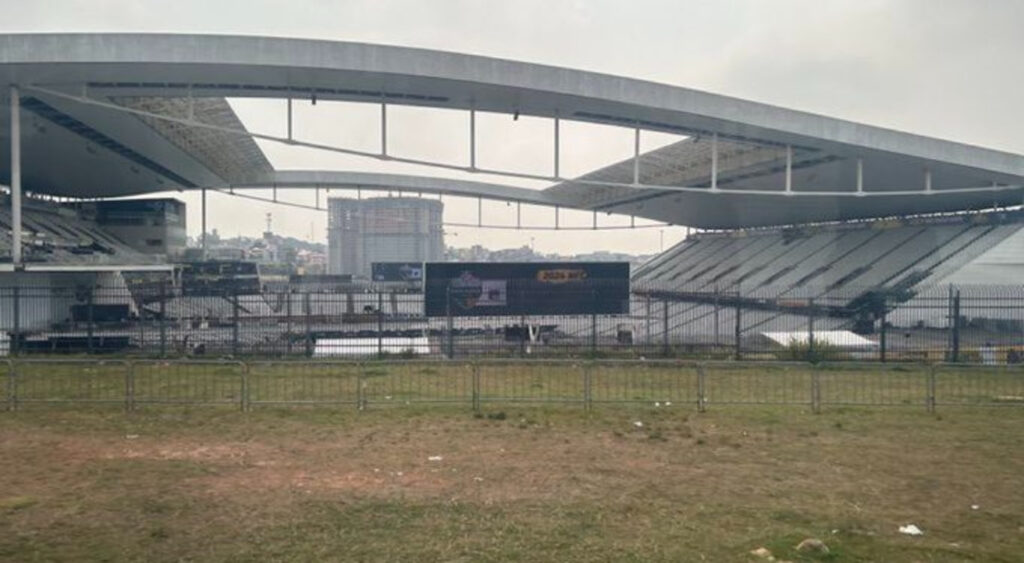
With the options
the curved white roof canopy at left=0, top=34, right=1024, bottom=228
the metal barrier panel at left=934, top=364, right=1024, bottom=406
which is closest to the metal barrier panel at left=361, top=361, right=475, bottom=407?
the metal barrier panel at left=934, top=364, right=1024, bottom=406

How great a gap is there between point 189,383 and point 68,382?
7.97ft

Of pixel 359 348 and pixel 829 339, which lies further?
pixel 829 339

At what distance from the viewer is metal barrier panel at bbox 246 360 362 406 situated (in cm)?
1188

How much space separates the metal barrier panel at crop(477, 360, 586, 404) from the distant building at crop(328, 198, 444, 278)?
89.2 metres

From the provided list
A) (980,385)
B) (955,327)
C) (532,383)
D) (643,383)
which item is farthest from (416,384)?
(955,327)

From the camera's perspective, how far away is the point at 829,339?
21.0 meters

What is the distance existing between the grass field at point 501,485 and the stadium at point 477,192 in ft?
28.5

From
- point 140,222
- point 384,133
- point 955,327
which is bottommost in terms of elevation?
point 955,327

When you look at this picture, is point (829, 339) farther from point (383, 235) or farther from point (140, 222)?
point (383, 235)

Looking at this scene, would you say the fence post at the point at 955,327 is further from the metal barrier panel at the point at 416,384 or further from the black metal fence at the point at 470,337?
the metal barrier panel at the point at 416,384

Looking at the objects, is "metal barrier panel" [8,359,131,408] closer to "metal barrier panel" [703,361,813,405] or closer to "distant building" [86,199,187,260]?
"metal barrier panel" [703,361,813,405]

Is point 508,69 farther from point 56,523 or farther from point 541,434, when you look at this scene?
point 56,523

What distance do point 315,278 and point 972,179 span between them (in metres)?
54.2

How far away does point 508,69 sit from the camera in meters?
22.3
